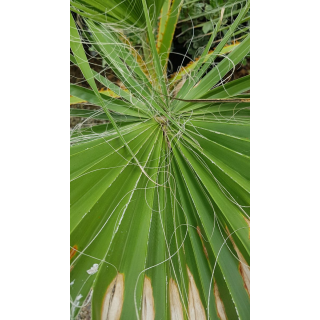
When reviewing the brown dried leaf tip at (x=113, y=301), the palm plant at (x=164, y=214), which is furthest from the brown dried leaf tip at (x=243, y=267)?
the brown dried leaf tip at (x=113, y=301)

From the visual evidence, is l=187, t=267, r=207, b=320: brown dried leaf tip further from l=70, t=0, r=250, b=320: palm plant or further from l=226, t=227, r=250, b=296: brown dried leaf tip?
l=226, t=227, r=250, b=296: brown dried leaf tip

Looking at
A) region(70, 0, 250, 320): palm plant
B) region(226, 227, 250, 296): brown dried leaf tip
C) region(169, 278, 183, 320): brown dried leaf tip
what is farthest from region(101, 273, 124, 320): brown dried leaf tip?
region(226, 227, 250, 296): brown dried leaf tip

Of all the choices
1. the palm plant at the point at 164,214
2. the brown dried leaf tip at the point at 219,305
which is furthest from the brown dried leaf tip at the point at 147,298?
the brown dried leaf tip at the point at 219,305

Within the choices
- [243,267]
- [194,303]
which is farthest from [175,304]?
[243,267]

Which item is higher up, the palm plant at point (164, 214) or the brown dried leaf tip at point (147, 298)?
the palm plant at point (164, 214)

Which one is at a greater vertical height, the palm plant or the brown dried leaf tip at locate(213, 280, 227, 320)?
the palm plant

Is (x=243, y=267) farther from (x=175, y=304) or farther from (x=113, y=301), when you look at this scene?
(x=113, y=301)

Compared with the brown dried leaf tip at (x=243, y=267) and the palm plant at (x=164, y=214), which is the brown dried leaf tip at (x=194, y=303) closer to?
the palm plant at (x=164, y=214)

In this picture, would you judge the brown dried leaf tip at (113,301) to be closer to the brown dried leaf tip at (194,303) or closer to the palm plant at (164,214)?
the palm plant at (164,214)
